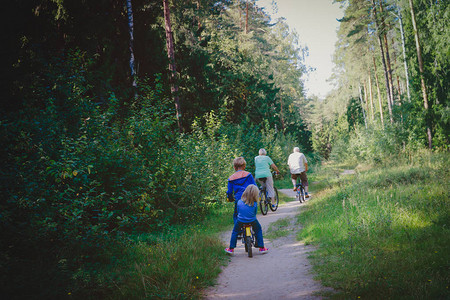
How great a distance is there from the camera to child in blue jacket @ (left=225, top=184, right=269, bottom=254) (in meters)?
5.79

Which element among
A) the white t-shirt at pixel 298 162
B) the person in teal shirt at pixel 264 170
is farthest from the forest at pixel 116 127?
the white t-shirt at pixel 298 162

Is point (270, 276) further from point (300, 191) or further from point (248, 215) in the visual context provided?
point (300, 191)

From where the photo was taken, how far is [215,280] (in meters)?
4.45

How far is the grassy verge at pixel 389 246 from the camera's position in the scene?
3.39 m

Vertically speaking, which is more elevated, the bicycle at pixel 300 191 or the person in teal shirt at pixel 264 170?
the person in teal shirt at pixel 264 170

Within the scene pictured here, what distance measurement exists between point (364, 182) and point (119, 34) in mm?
11832

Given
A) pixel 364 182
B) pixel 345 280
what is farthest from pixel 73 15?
pixel 364 182

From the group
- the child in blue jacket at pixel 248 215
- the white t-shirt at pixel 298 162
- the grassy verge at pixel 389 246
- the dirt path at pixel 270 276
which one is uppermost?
the white t-shirt at pixel 298 162

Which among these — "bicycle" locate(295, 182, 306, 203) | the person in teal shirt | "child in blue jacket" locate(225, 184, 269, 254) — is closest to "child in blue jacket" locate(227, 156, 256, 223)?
"child in blue jacket" locate(225, 184, 269, 254)

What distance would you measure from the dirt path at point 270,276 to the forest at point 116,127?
166cm

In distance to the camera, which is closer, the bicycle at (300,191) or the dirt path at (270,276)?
the dirt path at (270,276)

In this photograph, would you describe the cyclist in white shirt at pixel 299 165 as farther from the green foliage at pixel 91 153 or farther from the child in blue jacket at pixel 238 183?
the child in blue jacket at pixel 238 183

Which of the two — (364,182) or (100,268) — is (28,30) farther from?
(364,182)

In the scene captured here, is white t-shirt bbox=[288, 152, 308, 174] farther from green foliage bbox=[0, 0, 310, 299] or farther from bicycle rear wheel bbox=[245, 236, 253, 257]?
bicycle rear wheel bbox=[245, 236, 253, 257]
